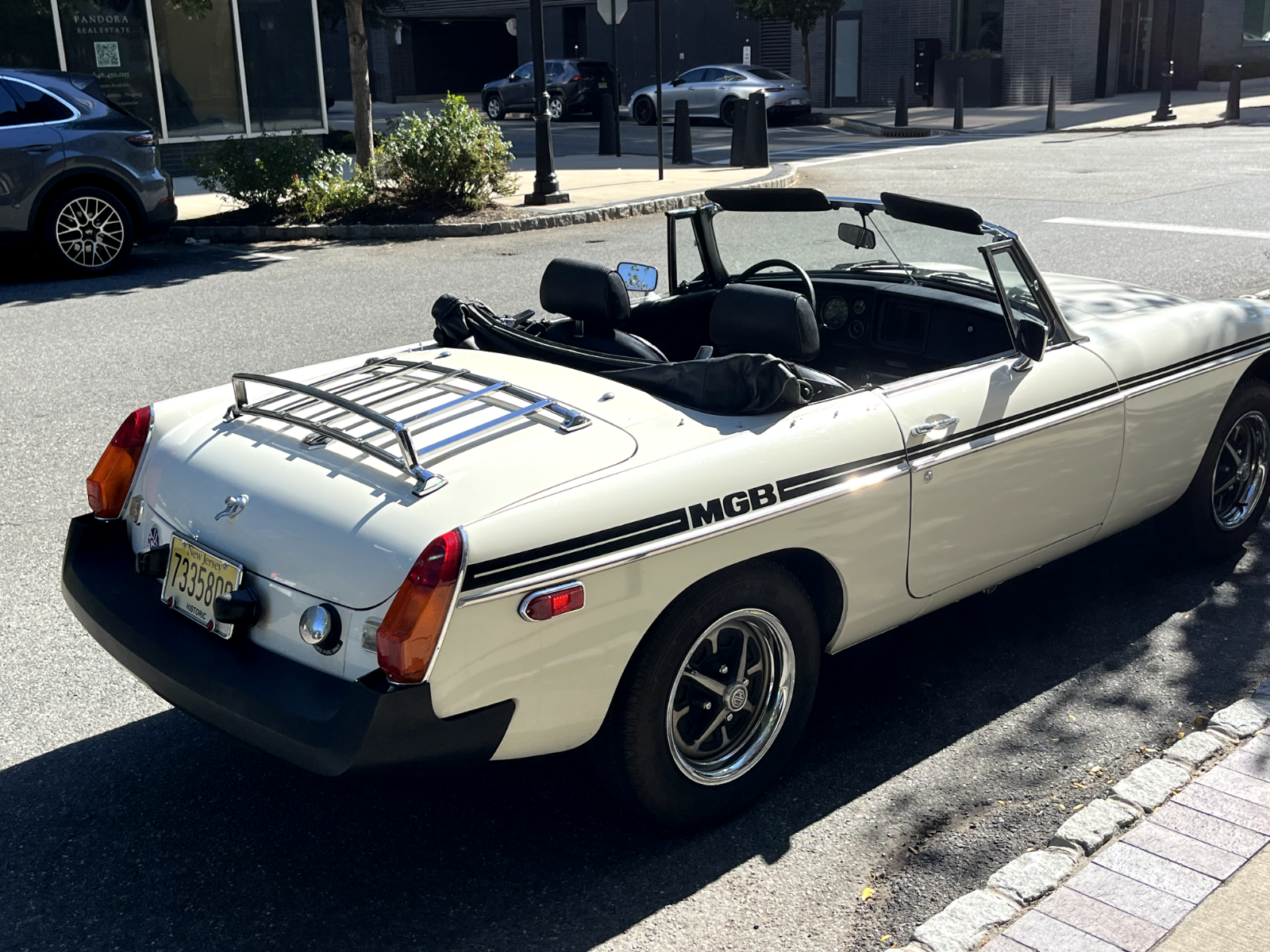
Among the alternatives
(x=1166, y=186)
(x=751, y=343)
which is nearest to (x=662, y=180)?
(x=1166, y=186)

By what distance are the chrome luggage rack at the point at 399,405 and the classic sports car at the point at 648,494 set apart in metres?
0.01

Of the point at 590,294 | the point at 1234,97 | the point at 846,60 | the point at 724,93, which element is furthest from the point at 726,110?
the point at 590,294

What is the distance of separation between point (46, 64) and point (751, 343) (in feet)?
54.2

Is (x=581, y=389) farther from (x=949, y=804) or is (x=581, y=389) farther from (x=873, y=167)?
(x=873, y=167)

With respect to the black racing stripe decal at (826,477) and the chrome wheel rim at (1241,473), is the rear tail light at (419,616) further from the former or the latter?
the chrome wheel rim at (1241,473)

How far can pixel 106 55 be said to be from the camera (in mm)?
17406

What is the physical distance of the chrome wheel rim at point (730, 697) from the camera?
3.29 meters

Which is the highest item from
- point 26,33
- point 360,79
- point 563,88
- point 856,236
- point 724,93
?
point 26,33

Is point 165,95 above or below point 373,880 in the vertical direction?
above

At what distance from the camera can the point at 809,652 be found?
3.51m

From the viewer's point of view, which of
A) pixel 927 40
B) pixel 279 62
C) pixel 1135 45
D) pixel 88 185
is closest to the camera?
pixel 88 185

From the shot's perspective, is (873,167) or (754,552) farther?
(873,167)

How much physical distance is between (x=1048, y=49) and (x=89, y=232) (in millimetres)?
27631

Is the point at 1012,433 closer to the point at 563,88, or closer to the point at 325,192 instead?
the point at 325,192
